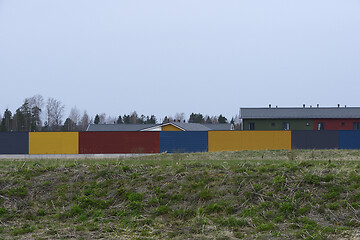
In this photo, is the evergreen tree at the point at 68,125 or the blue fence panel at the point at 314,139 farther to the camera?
the evergreen tree at the point at 68,125

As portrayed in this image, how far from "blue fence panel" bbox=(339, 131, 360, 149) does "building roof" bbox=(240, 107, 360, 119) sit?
1073 centimetres

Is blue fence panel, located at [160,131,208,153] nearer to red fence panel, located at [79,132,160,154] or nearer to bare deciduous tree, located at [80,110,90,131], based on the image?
red fence panel, located at [79,132,160,154]

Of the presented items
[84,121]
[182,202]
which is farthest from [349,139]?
[84,121]

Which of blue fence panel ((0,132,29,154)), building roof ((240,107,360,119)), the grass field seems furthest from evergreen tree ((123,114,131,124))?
the grass field

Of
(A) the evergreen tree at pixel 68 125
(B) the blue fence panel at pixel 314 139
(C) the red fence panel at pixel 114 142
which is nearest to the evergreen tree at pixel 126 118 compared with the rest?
(A) the evergreen tree at pixel 68 125

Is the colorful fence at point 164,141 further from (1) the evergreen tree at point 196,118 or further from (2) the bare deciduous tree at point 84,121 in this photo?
(1) the evergreen tree at point 196,118

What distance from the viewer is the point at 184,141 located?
96.9ft

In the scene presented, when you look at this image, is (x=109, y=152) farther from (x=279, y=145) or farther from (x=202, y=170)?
(x=202, y=170)

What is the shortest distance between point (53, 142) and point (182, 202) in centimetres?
2316

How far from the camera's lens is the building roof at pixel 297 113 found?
40781 millimetres

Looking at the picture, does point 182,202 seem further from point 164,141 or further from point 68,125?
point 68,125

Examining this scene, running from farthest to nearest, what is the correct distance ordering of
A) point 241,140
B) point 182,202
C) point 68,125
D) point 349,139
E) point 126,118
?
1. point 126,118
2. point 68,125
3. point 349,139
4. point 241,140
5. point 182,202

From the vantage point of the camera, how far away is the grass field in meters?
7.63

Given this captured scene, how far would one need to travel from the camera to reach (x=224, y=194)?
30.5 feet
